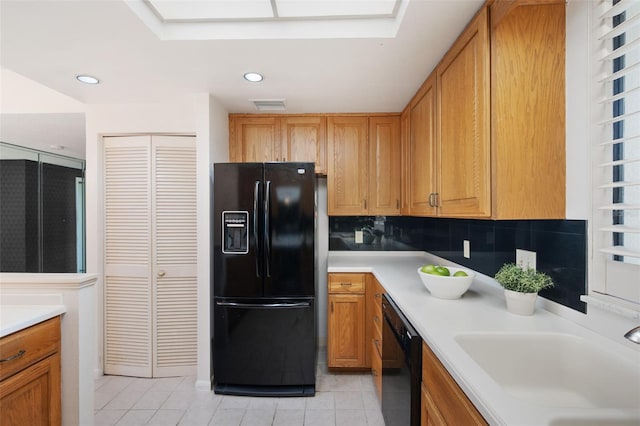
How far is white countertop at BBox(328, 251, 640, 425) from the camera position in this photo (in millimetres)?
669

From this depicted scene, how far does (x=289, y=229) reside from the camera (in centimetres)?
218

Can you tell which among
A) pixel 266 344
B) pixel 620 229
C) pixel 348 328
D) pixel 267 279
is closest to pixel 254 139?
pixel 267 279

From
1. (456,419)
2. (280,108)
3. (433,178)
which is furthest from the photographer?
(280,108)

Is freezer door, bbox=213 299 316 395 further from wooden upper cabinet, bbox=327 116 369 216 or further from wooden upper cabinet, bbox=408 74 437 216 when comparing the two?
wooden upper cabinet, bbox=408 74 437 216

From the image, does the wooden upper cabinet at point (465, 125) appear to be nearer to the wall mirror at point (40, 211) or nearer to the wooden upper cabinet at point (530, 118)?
the wooden upper cabinet at point (530, 118)

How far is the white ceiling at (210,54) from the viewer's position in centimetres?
137

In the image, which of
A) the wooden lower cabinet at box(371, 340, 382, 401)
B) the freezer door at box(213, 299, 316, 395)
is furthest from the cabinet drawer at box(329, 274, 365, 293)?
the wooden lower cabinet at box(371, 340, 382, 401)

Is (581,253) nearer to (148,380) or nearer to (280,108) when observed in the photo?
(280,108)

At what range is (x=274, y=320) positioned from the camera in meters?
2.18

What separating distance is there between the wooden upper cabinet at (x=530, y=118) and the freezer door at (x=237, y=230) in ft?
5.16

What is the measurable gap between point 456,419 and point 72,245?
5.46 meters

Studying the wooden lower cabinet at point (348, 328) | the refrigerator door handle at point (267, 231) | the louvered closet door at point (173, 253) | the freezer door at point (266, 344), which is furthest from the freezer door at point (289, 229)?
the louvered closet door at point (173, 253)

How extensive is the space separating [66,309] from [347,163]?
2216 mm

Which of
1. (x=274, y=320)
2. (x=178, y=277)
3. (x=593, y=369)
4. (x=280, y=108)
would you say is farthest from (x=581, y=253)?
(x=178, y=277)
